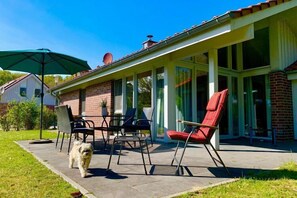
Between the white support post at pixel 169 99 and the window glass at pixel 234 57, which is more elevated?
the window glass at pixel 234 57

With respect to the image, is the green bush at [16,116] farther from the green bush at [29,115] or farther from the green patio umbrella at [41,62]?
the green patio umbrella at [41,62]

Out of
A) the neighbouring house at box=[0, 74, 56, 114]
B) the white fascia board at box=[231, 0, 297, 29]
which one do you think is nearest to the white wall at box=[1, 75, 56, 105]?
the neighbouring house at box=[0, 74, 56, 114]

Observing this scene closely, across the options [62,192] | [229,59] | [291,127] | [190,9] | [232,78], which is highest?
[190,9]

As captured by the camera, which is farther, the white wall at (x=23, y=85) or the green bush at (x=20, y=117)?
the white wall at (x=23, y=85)

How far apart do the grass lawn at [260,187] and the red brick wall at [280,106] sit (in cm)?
415

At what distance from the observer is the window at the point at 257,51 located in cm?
766

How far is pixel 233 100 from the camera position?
7988 mm

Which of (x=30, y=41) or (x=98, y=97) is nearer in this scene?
(x=98, y=97)

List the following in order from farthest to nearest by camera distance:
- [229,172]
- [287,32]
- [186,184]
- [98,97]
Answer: [98,97], [287,32], [229,172], [186,184]

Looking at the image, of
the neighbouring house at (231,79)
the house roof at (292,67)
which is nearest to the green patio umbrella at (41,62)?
the neighbouring house at (231,79)

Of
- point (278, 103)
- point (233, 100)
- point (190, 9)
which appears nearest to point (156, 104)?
point (233, 100)

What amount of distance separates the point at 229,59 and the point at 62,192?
7.02 metres

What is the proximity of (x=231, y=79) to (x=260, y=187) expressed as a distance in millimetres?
5848

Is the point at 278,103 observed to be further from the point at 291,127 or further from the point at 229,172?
the point at 229,172
